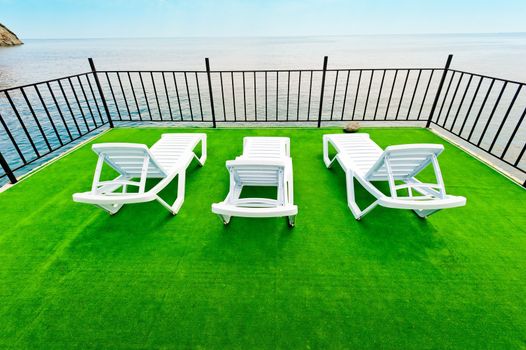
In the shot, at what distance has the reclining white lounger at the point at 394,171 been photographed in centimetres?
207

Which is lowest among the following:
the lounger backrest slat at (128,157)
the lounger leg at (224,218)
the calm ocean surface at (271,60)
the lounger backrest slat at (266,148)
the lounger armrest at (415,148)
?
the lounger leg at (224,218)

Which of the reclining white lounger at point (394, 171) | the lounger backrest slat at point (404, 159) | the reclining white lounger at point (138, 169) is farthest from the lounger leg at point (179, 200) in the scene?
the lounger backrest slat at point (404, 159)

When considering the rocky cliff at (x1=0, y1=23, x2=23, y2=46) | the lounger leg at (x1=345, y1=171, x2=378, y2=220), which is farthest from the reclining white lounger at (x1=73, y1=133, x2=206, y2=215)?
the rocky cliff at (x1=0, y1=23, x2=23, y2=46)

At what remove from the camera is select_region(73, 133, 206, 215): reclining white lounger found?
2.16 metres

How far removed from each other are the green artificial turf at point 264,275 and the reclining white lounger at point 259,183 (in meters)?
0.33

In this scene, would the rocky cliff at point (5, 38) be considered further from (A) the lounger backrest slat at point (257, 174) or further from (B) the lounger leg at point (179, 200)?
(A) the lounger backrest slat at point (257, 174)

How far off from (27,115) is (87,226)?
12897mm

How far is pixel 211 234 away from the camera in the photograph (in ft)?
8.00

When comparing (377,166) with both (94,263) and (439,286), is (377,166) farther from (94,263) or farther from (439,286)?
(94,263)

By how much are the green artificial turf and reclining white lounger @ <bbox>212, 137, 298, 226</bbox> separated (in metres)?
0.33

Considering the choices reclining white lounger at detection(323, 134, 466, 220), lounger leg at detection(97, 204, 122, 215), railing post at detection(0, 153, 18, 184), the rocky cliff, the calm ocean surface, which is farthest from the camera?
the rocky cliff

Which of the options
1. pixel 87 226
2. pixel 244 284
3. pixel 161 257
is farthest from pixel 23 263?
pixel 244 284

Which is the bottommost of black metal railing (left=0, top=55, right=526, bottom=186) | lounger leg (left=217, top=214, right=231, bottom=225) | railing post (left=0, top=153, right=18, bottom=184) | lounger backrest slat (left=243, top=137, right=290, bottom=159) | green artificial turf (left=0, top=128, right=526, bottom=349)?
black metal railing (left=0, top=55, right=526, bottom=186)

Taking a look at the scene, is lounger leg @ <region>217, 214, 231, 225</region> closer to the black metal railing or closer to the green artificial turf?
the green artificial turf
